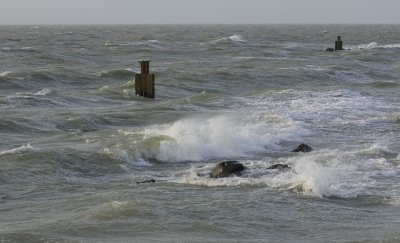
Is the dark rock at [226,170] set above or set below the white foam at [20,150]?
above

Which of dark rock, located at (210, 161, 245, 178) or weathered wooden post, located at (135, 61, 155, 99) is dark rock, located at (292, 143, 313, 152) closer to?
dark rock, located at (210, 161, 245, 178)

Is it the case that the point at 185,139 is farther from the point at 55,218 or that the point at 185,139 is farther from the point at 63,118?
the point at 55,218

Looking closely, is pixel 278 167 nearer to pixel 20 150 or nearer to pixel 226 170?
pixel 226 170

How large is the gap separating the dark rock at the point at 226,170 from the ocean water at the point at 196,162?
0.18 metres

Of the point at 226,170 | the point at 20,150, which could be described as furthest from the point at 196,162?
the point at 20,150

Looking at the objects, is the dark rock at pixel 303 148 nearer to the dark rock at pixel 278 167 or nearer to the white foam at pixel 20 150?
the dark rock at pixel 278 167

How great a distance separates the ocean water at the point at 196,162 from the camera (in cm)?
1127

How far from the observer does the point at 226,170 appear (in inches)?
582

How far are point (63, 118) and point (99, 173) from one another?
7.62 meters

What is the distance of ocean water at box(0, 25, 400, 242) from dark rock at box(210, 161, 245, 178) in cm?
18

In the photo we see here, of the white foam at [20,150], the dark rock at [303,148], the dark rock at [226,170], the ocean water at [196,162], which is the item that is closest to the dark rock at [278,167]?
the ocean water at [196,162]

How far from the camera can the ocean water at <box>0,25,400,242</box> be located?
11273 millimetres

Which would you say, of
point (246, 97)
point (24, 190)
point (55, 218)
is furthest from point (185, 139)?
point (246, 97)

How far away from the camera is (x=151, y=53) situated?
60438 mm
